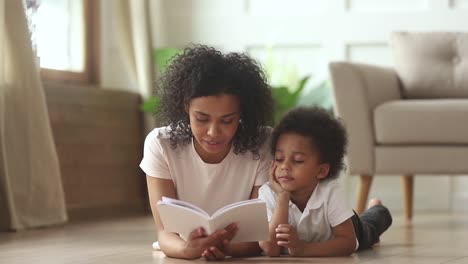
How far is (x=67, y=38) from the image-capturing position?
4457mm

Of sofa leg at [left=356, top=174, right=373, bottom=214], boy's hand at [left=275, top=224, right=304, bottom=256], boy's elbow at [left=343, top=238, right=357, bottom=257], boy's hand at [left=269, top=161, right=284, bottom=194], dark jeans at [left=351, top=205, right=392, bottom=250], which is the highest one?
boy's hand at [left=269, top=161, right=284, bottom=194]

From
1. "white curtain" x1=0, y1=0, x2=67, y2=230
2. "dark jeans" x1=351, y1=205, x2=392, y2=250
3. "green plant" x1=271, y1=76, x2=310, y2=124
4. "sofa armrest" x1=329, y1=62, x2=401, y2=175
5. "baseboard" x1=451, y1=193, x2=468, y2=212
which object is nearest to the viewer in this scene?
"dark jeans" x1=351, y1=205, x2=392, y2=250

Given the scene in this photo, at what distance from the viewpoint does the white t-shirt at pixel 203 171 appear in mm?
2344

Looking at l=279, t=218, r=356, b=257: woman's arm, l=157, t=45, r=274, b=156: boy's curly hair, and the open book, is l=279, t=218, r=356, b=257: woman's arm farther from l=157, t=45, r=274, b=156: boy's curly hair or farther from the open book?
l=157, t=45, r=274, b=156: boy's curly hair

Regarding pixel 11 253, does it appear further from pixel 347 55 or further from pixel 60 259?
pixel 347 55

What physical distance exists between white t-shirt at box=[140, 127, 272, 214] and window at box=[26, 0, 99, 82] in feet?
5.71

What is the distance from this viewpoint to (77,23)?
4547 millimetres

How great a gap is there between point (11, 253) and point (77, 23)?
7.57 ft

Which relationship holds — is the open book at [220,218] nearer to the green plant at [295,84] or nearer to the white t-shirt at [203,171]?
the white t-shirt at [203,171]

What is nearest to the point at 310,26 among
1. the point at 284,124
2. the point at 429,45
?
the point at 429,45

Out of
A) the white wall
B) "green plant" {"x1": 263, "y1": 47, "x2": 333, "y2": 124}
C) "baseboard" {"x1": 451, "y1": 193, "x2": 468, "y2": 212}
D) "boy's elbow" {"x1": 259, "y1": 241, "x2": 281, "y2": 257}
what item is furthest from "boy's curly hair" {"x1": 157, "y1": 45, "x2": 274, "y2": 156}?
"baseboard" {"x1": 451, "y1": 193, "x2": 468, "y2": 212}

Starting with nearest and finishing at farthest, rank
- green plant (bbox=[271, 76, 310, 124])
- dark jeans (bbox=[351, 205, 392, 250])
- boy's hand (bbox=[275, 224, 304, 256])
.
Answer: boy's hand (bbox=[275, 224, 304, 256]) → dark jeans (bbox=[351, 205, 392, 250]) → green plant (bbox=[271, 76, 310, 124])

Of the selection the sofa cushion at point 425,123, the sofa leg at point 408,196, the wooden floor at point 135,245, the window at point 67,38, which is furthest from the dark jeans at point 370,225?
the window at point 67,38

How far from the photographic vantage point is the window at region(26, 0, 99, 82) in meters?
4.16
